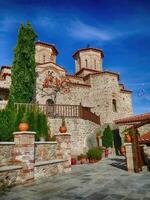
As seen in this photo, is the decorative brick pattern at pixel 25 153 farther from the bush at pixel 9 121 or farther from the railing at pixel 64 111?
the railing at pixel 64 111

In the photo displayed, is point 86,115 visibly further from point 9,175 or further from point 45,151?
point 9,175

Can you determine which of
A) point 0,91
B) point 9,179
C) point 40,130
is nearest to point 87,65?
point 0,91

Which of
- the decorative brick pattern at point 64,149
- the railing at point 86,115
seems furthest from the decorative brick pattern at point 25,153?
the railing at point 86,115

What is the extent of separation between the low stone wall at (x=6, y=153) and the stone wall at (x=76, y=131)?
26.5 ft

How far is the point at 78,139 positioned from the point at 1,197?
35.3ft

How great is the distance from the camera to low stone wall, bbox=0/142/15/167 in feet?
21.8

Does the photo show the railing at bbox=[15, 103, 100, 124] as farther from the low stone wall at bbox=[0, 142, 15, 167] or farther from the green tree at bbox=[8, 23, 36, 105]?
the low stone wall at bbox=[0, 142, 15, 167]

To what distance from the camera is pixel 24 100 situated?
1725 cm

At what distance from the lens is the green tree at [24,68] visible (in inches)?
687

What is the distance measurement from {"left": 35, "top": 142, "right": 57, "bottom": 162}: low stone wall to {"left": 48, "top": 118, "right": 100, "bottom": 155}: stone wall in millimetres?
5720

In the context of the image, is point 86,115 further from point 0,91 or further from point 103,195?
point 103,195

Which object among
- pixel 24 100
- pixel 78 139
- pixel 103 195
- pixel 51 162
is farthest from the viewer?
pixel 24 100

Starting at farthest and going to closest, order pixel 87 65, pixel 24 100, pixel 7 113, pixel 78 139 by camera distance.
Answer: pixel 87 65 → pixel 24 100 → pixel 78 139 → pixel 7 113

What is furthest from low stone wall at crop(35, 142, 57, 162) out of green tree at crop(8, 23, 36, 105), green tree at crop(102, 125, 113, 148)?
green tree at crop(8, 23, 36, 105)
